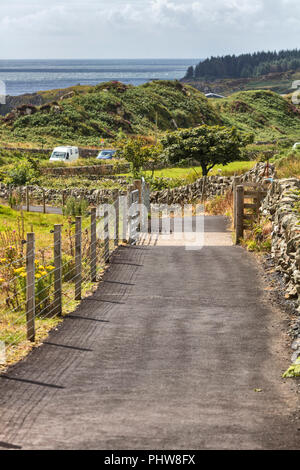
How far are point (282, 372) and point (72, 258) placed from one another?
7.80m

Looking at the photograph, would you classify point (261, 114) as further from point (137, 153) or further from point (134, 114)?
point (137, 153)

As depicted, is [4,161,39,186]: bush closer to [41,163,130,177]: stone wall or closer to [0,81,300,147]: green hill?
[41,163,130,177]: stone wall

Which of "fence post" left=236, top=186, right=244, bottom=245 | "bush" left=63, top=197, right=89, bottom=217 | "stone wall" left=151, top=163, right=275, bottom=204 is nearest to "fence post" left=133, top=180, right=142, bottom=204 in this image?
"fence post" left=236, top=186, right=244, bottom=245

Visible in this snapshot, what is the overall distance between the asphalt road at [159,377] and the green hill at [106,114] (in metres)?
58.8

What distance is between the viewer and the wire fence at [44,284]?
9.83 meters

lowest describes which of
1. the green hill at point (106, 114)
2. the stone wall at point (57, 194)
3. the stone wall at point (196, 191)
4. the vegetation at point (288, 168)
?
the stone wall at point (57, 194)

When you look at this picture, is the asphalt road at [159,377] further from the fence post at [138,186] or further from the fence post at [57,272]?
the fence post at [138,186]

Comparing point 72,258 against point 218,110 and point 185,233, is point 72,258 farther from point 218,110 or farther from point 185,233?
point 218,110

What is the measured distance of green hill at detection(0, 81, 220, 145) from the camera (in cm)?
7419

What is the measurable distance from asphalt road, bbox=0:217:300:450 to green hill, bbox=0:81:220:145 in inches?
2315

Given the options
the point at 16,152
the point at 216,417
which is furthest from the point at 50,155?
the point at 216,417

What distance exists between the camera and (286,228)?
13797 mm

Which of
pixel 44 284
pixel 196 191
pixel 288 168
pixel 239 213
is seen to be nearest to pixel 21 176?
pixel 196 191

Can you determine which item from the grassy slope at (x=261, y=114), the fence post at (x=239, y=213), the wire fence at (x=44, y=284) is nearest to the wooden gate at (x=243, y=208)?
the fence post at (x=239, y=213)
